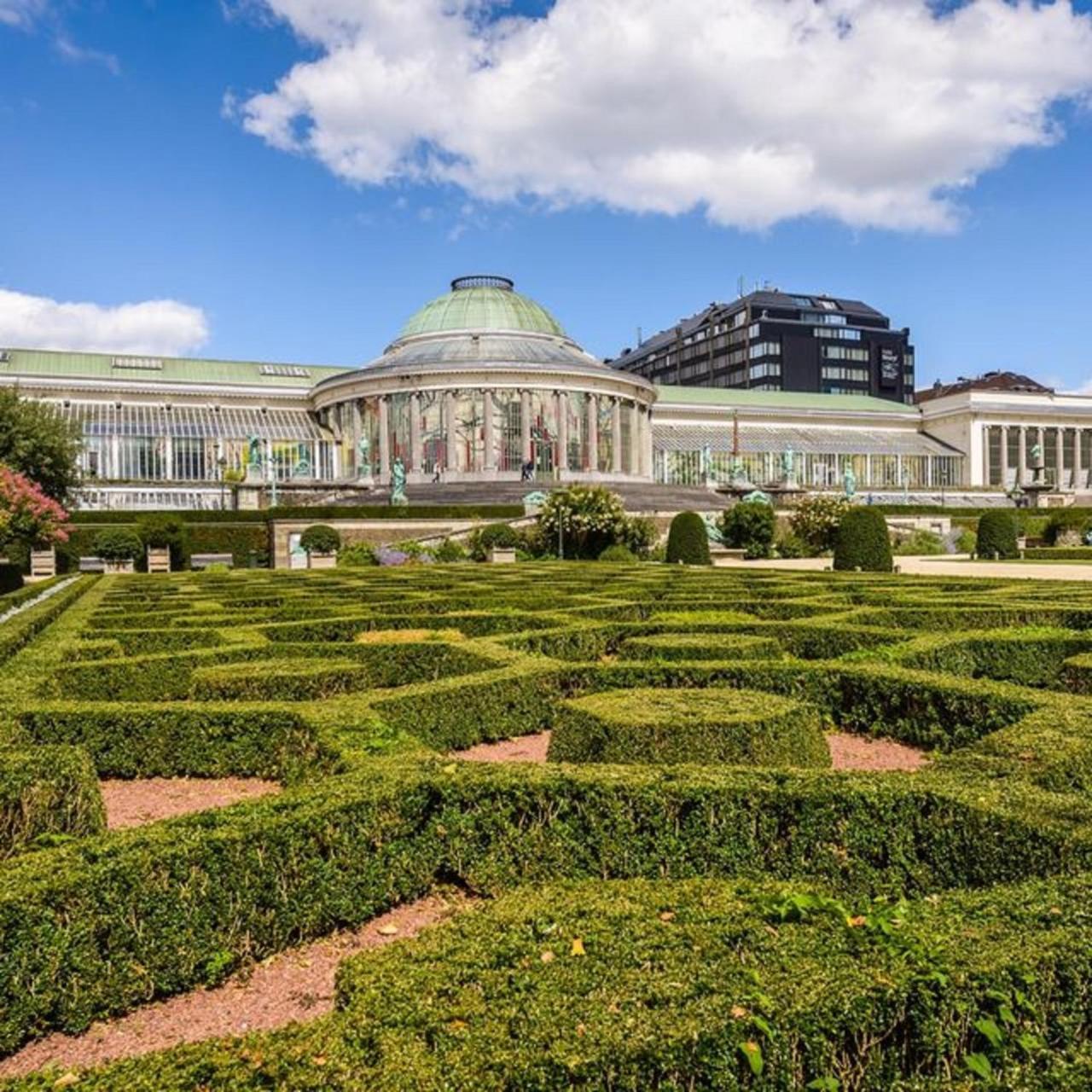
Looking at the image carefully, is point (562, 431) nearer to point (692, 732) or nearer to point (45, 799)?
point (692, 732)

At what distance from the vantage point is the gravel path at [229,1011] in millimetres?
4105

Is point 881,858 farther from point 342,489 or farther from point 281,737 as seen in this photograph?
point 342,489

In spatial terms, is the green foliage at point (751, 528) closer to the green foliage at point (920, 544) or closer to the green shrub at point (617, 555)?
the green foliage at point (920, 544)

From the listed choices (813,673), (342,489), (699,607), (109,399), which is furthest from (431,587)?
(109,399)

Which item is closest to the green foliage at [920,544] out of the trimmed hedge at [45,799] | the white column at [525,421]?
the white column at [525,421]

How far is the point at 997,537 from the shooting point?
1532 inches

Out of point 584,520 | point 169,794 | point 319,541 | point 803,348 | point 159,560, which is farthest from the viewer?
point 803,348

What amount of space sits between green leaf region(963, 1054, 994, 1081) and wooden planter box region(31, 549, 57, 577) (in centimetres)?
3697

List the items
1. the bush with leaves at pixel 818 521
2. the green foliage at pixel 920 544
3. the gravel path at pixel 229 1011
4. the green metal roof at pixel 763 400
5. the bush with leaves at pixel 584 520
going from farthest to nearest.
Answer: the green metal roof at pixel 763 400, the green foliage at pixel 920 544, the bush with leaves at pixel 818 521, the bush with leaves at pixel 584 520, the gravel path at pixel 229 1011

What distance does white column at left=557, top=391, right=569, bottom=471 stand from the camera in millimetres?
68000

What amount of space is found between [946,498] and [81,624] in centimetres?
7096

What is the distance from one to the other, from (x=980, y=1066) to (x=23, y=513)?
2333cm

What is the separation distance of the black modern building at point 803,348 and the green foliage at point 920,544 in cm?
7414

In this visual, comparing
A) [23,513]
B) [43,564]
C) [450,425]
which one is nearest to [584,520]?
[43,564]
